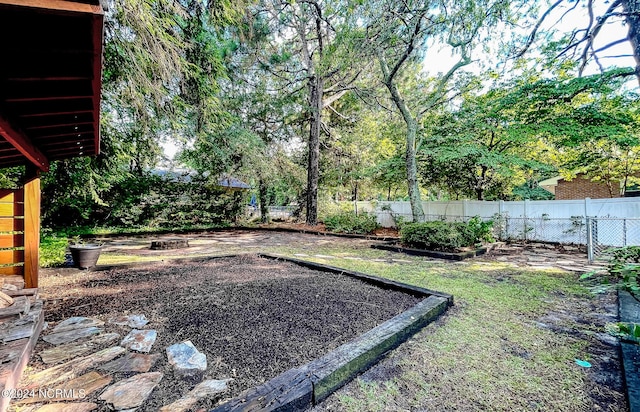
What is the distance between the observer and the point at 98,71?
141 cm


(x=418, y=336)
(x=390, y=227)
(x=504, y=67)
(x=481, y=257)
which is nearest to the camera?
(x=418, y=336)

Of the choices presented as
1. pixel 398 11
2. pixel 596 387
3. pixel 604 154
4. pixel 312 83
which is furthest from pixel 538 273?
pixel 312 83

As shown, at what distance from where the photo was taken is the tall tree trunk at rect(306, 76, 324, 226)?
38.6ft

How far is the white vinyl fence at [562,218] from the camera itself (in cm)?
619

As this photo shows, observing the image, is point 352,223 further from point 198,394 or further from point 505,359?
point 198,394

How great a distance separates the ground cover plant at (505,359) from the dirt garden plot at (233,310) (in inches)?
19.1

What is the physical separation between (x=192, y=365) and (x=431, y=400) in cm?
158

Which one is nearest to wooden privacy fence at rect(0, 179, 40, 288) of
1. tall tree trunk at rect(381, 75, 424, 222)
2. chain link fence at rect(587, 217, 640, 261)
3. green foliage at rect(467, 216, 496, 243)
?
green foliage at rect(467, 216, 496, 243)

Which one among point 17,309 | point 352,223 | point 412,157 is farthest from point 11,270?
point 352,223

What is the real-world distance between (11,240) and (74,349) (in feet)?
6.23

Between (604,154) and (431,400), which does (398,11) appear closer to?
(431,400)

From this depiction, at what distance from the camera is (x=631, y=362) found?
1.84 metres

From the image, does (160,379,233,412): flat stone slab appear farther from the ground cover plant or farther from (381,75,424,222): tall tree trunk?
(381,75,424,222): tall tree trunk

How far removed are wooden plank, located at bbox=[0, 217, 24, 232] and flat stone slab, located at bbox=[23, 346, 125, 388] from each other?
207cm
